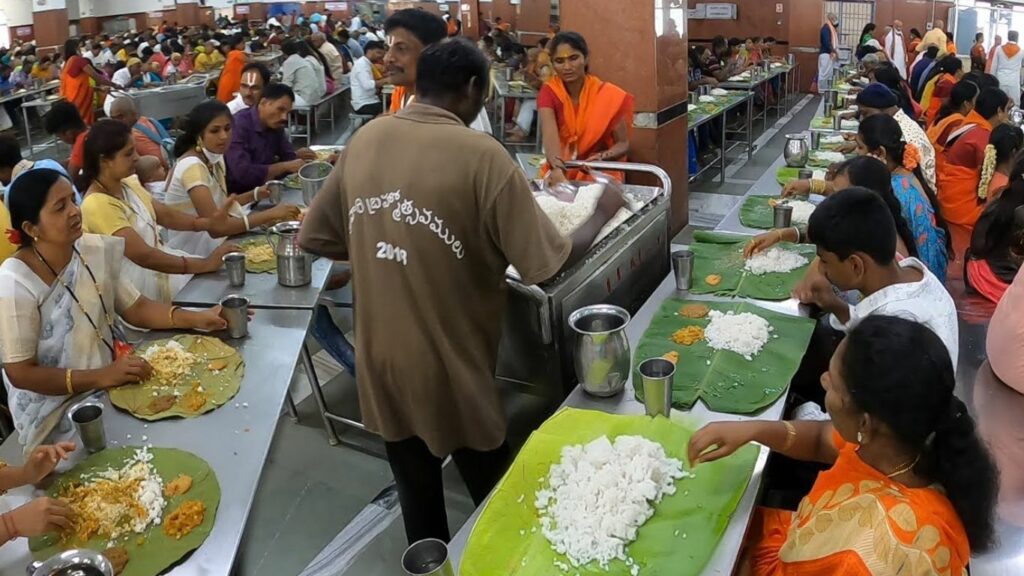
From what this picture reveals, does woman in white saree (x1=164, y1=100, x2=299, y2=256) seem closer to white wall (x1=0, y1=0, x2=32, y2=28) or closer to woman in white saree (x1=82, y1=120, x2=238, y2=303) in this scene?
woman in white saree (x1=82, y1=120, x2=238, y2=303)

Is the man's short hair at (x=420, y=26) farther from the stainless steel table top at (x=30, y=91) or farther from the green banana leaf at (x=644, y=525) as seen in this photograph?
the stainless steel table top at (x=30, y=91)

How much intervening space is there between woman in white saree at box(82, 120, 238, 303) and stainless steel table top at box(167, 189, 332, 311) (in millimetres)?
70

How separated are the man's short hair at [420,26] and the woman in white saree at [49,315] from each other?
1046mm

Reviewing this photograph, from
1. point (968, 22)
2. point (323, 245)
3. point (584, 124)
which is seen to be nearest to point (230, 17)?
point (968, 22)

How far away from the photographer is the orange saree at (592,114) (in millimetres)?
3639

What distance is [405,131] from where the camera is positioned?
178cm

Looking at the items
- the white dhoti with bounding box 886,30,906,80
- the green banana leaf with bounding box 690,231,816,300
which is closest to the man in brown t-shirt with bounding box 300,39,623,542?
the green banana leaf with bounding box 690,231,816,300

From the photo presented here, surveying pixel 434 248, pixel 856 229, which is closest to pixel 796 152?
pixel 856 229

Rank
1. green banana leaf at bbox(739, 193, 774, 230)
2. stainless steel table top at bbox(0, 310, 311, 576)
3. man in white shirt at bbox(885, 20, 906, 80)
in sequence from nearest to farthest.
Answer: stainless steel table top at bbox(0, 310, 311, 576), green banana leaf at bbox(739, 193, 774, 230), man in white shirt at bbox(885, 20, 906, 80)

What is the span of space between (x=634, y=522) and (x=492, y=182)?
781mm

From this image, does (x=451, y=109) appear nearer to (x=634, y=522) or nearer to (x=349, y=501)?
(x=634, y=522)

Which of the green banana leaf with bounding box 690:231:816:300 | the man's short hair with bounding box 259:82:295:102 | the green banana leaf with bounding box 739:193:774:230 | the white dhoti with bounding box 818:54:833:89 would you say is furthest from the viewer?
the white dhoti with bounding box 818:54:833:89

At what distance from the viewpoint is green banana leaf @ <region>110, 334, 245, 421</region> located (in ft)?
6.61

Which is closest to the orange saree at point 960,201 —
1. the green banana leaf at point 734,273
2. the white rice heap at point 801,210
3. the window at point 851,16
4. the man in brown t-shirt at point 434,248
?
the white rice heap at point 801,210
